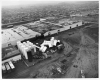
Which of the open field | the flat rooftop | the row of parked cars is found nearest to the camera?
the open field

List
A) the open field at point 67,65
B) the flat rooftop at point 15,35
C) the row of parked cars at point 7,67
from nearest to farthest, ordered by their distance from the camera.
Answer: the open field at point 67,65 < the row of parked cars at point 7,67 < the flat rooftop at point 15,35

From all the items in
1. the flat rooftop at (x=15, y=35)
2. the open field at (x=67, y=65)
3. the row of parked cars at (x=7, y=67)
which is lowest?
the open field at (x=67, y=65)

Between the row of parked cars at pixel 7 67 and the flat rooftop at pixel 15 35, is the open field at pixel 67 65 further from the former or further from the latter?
the flat rooftop at pixel 15 35

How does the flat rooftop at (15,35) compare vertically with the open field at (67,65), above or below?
above

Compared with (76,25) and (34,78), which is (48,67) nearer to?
(34,78)

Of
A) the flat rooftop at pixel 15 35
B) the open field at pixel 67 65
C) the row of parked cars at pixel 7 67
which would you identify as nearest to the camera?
the open field at pixel 67 65

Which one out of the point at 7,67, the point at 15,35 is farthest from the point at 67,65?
the point at 15,35

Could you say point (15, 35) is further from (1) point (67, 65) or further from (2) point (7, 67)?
(1) point (67, 65)

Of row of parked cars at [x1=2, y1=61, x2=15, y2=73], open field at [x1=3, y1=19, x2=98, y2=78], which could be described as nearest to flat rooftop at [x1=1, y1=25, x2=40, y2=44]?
row of parked cars at [x1=2, y1=61, x2=15, y2=73]

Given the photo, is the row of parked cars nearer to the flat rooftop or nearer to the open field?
the open field

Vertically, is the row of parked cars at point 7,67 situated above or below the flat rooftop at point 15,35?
below

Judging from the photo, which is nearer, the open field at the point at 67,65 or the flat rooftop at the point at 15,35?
the open field at the point at 67,65

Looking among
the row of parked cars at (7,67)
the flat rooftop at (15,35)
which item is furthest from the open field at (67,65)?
the flat rooftop at (15,35)
